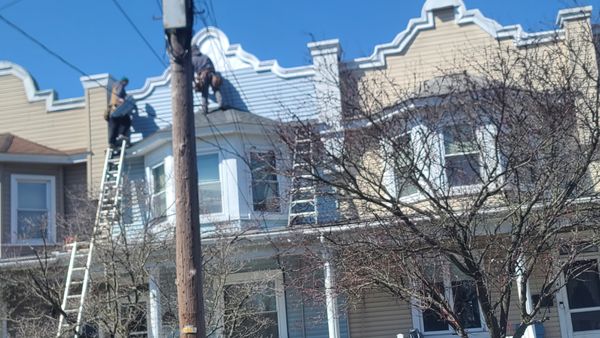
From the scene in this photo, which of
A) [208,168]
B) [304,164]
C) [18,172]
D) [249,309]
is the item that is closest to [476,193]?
[304,164]

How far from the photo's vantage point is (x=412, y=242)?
30.0 feet

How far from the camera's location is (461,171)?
1104cm

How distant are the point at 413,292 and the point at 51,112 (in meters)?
11.9

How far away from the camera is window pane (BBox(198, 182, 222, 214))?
50.1 ft

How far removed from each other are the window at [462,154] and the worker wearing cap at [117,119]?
7.67m

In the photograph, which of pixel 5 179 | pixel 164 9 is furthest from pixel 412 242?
pixel 5 179

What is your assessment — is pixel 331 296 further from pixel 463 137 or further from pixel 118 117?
pixel 118 117

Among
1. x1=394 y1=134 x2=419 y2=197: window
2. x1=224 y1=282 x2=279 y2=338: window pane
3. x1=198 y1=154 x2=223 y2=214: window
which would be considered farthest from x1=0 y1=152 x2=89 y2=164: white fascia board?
x1=394 y1=134 x2=419 y2=197: window

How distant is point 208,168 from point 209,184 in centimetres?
38

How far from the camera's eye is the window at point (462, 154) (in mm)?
10398

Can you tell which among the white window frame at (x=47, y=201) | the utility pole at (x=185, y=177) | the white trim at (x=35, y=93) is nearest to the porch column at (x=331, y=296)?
the utility pole at (x=185, y=177)

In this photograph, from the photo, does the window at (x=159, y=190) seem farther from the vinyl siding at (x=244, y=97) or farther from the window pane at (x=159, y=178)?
the vinyl siding at (x=244, y=97)

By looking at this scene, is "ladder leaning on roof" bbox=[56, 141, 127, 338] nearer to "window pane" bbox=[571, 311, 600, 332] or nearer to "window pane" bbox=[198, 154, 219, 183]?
"window pane" bbox=[198, 154, 219, 183]

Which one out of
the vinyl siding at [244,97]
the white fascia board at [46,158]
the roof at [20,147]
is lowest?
the white fascia board at [46,158]
